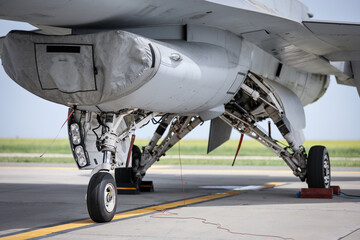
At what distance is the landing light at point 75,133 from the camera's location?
27.3 feet

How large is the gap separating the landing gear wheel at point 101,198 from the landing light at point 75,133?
150 cm

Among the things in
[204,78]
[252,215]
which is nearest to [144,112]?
[204,78]

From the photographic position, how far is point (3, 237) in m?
5.69

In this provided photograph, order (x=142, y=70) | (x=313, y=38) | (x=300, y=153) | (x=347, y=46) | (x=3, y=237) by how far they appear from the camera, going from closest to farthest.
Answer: (x=3, y=237)
(x=142, y=70)
(x=313, y=38)
(x=347, y=46)
(x=300, y=153)

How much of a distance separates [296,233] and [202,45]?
3.27 m

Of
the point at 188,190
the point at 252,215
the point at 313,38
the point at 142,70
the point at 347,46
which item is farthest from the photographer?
the point at 188,190

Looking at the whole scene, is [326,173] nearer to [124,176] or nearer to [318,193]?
[318,193]

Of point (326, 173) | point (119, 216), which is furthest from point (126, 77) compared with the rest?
point (326, 173)

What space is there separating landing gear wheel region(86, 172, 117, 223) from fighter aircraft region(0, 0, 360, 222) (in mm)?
13

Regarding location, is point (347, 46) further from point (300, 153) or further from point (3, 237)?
point (3, 237)

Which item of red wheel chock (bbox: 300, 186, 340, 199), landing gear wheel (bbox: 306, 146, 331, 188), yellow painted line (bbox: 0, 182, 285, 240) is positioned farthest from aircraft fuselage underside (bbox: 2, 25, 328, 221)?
red wheel chock (bbox: 300, 186, 340, 199)

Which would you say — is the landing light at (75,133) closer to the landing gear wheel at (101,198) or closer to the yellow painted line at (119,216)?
the yellow painted line at (119,216)

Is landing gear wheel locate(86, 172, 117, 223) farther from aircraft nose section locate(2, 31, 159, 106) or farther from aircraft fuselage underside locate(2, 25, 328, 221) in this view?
aircraft nose section locate(2, 31, 159, 106)

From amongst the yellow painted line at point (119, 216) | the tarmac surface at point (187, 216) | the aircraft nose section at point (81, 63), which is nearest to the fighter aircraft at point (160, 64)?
the aircraft nose section at point (81, 63)
